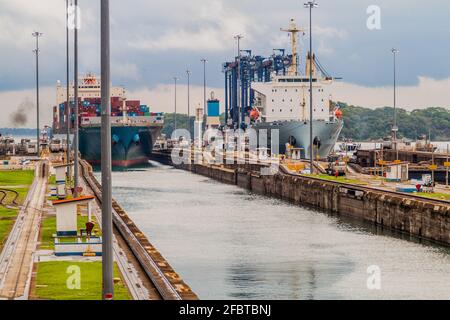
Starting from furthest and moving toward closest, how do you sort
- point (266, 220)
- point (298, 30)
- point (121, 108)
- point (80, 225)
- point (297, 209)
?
1. point (121, 108)
2. point (298, 30)
3. point (297, 209)
4. point (266, 220)
5. point (80, 225)

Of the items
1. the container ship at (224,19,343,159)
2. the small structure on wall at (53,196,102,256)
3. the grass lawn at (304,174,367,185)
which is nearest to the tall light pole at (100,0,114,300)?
the small structure on wall at (53,196,102,256)

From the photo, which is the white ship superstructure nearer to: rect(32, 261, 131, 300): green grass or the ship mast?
the ship mast

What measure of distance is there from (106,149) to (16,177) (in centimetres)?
7077

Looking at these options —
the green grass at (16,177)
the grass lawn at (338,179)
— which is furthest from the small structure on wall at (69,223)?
the grass lawn at (338,179)

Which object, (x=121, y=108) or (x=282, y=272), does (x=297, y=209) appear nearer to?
(x=282, y=272)

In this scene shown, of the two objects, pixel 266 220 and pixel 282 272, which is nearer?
pixel 282 272

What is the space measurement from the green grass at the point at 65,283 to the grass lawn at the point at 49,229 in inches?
191

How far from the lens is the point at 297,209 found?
257 ft

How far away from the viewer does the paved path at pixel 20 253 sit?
27.0m

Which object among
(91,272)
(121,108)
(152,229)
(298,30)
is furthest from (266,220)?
(121,108)

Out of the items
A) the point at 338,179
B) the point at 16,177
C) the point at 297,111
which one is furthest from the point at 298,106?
the point at 16,177

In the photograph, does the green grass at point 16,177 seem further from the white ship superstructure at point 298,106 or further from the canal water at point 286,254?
the white ship superstructure at point 298,106

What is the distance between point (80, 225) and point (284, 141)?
93.5m

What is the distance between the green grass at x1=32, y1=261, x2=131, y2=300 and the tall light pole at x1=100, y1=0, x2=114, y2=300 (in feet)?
15.7
